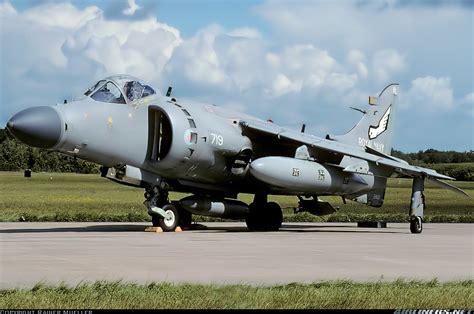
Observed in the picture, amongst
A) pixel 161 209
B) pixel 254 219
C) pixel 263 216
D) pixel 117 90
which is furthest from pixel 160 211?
pixel 263 216

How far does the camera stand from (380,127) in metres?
26.4

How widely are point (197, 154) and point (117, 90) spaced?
2.37 metres

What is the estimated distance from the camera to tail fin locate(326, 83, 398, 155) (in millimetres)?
26047

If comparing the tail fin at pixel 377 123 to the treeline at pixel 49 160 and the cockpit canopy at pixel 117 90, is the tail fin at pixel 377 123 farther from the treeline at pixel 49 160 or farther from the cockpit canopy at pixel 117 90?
the treeline at pixel 49 160

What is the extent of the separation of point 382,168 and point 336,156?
1229 millimetres

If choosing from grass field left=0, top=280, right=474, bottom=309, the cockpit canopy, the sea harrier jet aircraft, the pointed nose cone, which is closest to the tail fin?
the sea harrier jet aircraft

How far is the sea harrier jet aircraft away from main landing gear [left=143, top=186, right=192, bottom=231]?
0.02 metres

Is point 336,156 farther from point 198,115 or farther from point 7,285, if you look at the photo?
point 7,285

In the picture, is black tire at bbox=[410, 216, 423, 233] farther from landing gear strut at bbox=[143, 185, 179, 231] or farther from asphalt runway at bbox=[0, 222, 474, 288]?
landing gear strut at bbox=[143, 185, 179, 231]

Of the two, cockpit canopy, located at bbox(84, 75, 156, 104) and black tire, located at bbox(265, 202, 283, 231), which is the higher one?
cockpit canopy, located at bbox(84, 75, 156, 104)

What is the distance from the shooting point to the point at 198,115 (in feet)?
67.4

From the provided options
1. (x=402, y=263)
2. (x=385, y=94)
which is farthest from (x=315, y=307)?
(x=385, y=94)

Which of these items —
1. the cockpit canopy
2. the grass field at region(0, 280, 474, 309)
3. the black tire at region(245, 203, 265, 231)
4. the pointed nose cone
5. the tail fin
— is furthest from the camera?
the tail fin

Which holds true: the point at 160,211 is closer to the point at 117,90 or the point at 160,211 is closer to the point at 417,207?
the point at 117,90
